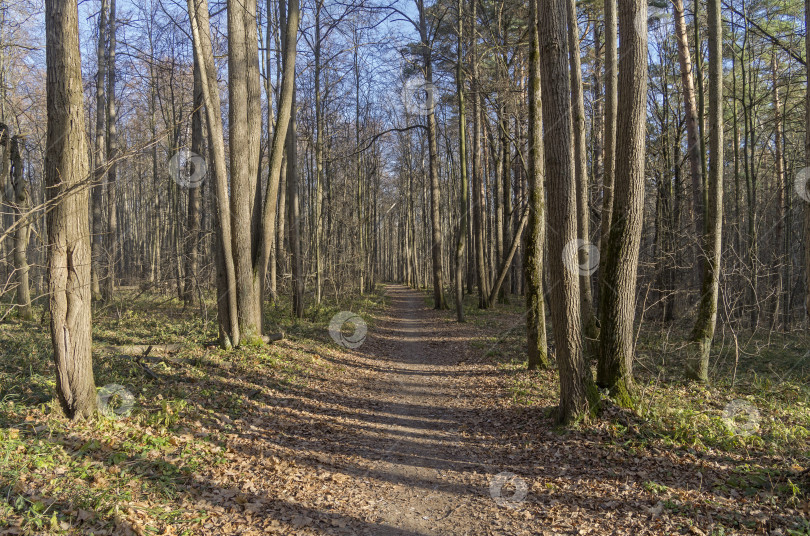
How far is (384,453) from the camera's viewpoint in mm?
5973

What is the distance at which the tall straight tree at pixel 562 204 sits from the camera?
6223 mm

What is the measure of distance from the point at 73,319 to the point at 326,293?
16113 mm

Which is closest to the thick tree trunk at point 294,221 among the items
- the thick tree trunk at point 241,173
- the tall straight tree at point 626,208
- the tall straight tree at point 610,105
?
the thick tree trunk at point 241,173

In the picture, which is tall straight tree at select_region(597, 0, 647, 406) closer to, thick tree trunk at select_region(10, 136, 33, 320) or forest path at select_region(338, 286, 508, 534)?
forest path at select_region(338, 286, 508, 534)

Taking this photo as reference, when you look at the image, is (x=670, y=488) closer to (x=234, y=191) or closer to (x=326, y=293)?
(x=234, y=191)

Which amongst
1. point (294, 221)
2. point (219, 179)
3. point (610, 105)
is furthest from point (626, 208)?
point (294, 221)

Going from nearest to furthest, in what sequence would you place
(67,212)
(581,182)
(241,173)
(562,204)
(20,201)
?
(67,212) → (562,204) → (581,182) → (241,173) → (20,201)

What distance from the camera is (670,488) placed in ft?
14.8

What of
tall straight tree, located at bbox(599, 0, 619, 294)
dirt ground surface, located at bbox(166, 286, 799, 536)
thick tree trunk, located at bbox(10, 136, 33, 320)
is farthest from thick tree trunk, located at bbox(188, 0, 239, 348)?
tall straight tree, located at bbox(599, 0, 619, 294)

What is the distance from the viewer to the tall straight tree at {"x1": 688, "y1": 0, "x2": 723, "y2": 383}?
309 inches

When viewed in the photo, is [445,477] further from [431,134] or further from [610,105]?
[431,134]

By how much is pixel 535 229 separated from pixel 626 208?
2.75 m

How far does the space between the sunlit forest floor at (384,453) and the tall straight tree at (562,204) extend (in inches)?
19.2

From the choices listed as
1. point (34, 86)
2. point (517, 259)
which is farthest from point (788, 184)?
point (34, 86)
